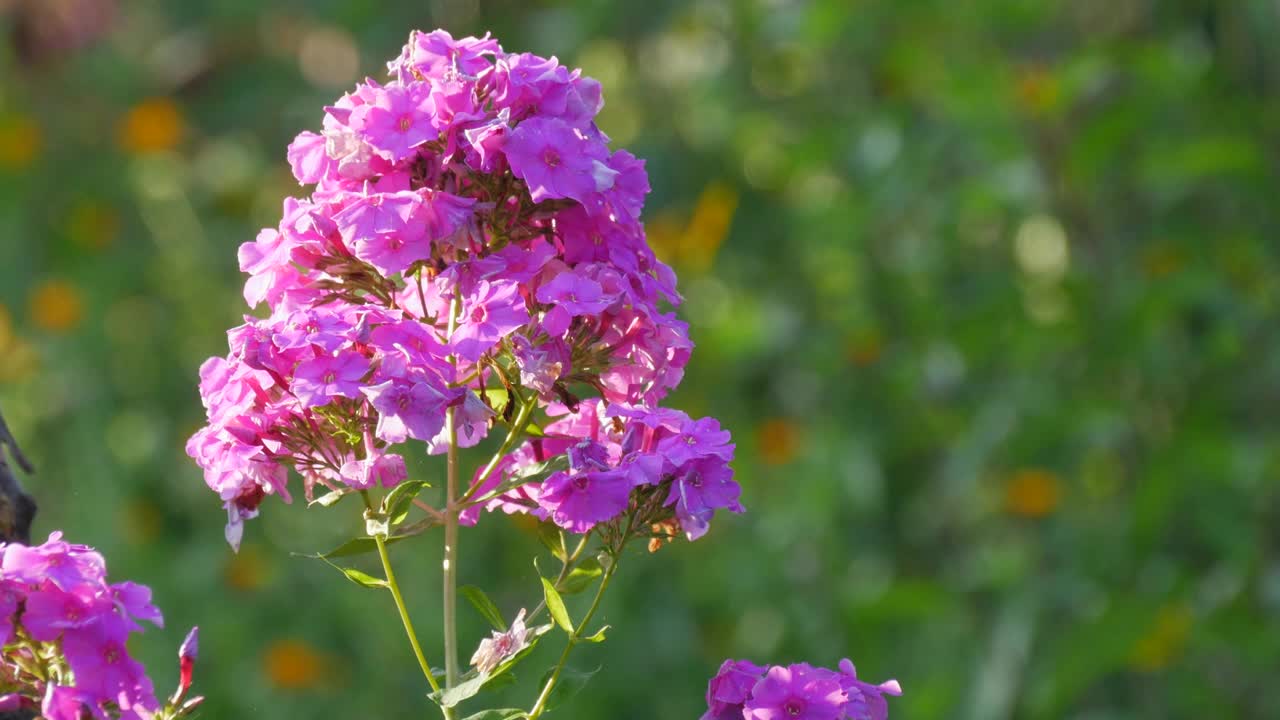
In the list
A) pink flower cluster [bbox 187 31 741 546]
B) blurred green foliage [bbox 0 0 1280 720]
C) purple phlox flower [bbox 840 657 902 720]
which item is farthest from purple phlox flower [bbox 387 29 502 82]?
blurred green foliage [bbox 0 0 1280 720]

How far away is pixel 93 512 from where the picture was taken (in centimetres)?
391

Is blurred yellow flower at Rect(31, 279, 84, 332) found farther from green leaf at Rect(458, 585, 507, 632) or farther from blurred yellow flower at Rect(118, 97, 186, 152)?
green leaf at Rect(458, 585, 507, 632)

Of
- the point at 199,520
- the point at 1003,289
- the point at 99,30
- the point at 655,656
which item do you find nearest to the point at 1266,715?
the point at 1003,289

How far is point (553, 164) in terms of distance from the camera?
114 cm

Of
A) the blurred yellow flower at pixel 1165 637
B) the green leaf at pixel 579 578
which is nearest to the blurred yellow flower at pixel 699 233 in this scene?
the blurred yellow flower at pixel 1165 637

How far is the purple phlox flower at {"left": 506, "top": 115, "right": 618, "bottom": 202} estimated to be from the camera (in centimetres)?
113

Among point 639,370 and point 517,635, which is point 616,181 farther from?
point 517,635

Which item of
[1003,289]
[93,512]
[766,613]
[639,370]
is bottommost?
[639,370]

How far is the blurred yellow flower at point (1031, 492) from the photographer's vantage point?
362cm

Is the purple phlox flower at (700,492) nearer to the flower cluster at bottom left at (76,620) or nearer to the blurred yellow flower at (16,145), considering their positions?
the flower cluster at bottom left at (76,620)

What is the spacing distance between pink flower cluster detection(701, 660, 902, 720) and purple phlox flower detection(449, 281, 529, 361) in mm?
287

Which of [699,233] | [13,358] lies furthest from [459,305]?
[13,358]

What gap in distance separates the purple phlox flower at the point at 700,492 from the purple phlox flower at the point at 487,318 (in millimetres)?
160

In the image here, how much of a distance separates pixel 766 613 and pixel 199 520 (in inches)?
59.2
